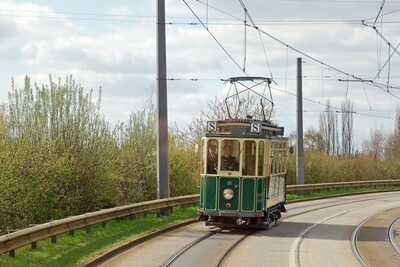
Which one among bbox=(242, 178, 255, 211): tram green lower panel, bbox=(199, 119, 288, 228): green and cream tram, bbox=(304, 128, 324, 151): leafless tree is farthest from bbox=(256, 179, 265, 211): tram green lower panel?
bbox=(304, 128, 324, 151): leafless tree

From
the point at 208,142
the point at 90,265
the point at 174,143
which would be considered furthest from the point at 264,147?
the point at 174,143

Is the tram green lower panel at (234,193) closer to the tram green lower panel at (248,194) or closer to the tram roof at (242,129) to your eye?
the tram green lower panel at (248,194)

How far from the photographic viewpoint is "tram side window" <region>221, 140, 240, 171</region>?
22.8 m

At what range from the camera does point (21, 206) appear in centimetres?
2008

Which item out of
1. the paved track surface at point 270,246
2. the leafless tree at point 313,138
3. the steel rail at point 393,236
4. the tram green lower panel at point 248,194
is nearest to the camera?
the paved track surface at point 270,246

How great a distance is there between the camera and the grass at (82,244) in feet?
48.6

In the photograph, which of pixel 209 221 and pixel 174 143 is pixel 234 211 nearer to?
pixel 209 221

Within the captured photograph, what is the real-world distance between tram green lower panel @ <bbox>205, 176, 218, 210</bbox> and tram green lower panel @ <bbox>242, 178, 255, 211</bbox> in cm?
87

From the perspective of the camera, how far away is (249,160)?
74.4ft

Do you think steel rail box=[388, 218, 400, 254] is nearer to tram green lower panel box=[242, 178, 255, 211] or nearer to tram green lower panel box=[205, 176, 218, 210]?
tram green lower panel box=[242, 178, 255, 211]

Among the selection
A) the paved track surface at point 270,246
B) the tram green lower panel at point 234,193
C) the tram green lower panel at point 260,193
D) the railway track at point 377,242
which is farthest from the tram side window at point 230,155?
the railway track at point 377,242

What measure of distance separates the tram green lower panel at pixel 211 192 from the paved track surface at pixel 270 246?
781 millimetres

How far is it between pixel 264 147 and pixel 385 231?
5111 millimetres

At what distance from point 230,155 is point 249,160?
590 mm
